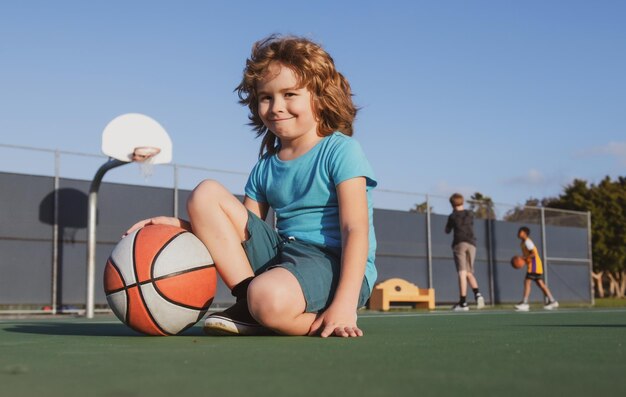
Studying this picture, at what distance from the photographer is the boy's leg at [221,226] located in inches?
134

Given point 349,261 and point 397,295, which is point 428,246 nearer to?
point 397,295

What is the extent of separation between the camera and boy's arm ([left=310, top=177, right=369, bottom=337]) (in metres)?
3.20

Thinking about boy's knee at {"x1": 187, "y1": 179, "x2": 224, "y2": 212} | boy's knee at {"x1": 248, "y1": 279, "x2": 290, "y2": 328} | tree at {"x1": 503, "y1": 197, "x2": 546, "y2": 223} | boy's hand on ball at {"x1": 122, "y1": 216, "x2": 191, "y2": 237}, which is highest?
tree at {"x1": 503, "y1": 197, "x2": 546, "y2": 223}

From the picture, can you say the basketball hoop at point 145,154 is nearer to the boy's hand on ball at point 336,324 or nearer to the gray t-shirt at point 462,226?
the gray t-shirt at point 462,226

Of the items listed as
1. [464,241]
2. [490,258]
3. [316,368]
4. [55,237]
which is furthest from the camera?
[490,258]

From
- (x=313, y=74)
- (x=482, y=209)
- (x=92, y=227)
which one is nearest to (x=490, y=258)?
(x=482, y=209)

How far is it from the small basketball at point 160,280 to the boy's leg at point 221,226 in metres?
0.05

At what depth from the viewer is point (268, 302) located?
125 inches

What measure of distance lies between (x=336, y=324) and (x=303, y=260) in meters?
0.34

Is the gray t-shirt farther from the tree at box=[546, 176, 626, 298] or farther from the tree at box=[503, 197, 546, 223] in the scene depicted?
the tree at box=[546, 176, 626, 298]

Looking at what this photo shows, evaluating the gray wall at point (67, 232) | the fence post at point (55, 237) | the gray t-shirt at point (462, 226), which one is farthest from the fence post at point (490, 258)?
the fence post at point (55, 237)

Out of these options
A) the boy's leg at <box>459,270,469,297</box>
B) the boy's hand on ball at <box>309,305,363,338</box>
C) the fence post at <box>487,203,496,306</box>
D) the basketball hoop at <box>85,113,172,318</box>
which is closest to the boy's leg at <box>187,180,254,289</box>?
the boy's hand on ball at <box>309,305,363,338</box>

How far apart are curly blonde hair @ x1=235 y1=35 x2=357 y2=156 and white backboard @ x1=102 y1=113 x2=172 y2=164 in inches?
258

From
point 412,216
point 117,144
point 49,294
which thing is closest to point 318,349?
point 117,144
